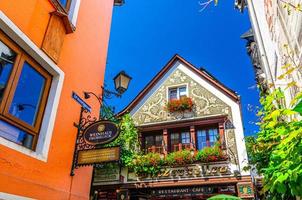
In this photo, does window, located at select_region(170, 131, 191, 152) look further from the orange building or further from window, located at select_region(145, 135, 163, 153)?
the orange building

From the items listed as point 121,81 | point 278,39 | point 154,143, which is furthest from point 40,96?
point 154,143

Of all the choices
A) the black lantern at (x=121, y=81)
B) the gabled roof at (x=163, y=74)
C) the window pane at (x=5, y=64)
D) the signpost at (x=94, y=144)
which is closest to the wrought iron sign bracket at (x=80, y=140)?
the signpost at (x=94, y=144)

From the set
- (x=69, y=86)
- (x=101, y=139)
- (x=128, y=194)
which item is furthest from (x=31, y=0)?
(x=128, y=194)

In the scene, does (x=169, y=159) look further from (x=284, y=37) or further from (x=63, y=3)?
(x=63, y=3)

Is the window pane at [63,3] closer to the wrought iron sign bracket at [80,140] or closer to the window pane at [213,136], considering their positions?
the wrought iron sign bracket at [80,140]

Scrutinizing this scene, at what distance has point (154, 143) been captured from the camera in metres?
14.2

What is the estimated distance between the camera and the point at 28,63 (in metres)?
4.75

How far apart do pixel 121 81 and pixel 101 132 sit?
1988mm

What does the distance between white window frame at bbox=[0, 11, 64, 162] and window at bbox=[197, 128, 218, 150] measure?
31.0 feet

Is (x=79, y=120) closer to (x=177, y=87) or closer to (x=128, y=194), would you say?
(x=128, y=194)

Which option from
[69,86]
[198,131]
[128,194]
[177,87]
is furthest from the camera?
[177,87]

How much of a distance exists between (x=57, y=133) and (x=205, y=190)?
29.3 feet

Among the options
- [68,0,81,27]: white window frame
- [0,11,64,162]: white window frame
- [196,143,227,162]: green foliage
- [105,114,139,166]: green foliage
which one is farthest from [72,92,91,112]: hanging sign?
[196,143,227,162]: green foliage

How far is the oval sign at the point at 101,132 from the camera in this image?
5.20m
